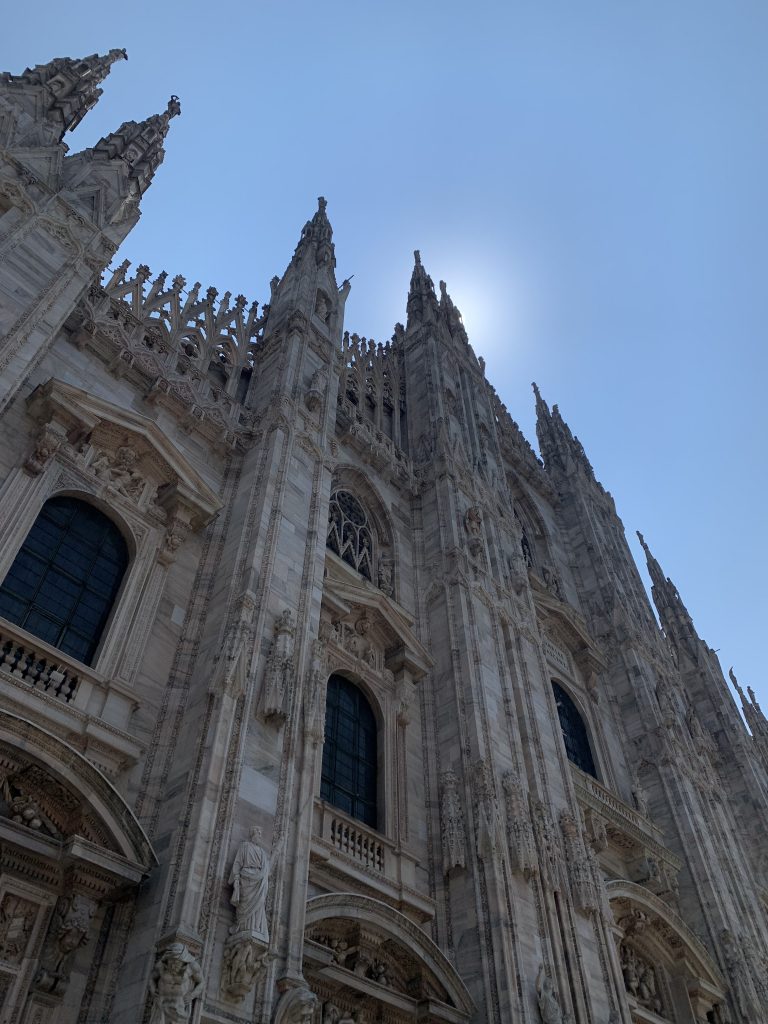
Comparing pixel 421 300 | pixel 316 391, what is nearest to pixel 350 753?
pixel 316 391

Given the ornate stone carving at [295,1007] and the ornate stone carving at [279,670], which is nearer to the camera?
the ornate stone carving at [295,1007]

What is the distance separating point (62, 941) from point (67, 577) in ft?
16.0

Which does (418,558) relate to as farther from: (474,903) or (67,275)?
(67,275)

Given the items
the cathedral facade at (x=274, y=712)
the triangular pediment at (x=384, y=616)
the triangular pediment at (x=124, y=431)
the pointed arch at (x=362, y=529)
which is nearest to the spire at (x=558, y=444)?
the cathedral facade at (x=274, y=712)

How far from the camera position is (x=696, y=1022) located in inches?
652

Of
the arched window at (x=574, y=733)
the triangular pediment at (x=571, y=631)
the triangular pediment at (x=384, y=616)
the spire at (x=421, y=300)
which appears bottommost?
the triangular pediment at (x=384, y=616)

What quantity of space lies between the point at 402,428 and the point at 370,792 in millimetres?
12682

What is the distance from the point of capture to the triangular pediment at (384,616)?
52.6 feet

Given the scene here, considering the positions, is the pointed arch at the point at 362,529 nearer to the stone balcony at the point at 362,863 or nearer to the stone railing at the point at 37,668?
the stone balcony at the point at 362,863

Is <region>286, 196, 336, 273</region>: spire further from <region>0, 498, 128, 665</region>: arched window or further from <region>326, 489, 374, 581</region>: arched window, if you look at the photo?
<region>0, 498, 128, 665</region>: arched window

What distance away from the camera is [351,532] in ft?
62.1

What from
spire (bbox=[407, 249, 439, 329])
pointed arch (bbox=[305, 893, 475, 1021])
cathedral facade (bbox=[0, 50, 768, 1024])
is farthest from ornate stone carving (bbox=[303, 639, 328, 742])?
spire (bbox=[407, 249, 439, 329])

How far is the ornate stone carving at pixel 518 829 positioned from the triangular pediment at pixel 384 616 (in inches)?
110

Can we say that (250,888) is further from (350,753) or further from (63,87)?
(63,87)
